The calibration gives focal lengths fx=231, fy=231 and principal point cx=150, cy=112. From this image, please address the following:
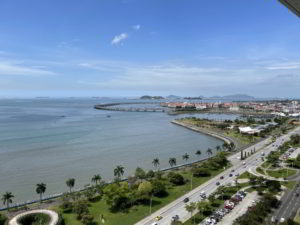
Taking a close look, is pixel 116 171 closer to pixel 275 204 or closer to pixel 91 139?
pixel 275 204

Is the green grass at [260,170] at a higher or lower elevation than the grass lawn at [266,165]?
lower

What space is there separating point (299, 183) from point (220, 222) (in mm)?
11402

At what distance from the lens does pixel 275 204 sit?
56.2 feet

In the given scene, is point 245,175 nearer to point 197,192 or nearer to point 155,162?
point 197,192

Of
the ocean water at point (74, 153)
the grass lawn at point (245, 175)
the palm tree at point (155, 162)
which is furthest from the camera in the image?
the palm tree at point (155, 162)

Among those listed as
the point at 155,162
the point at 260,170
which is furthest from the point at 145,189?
the point at 260,170

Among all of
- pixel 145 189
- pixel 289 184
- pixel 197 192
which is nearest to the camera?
pixel 145 189

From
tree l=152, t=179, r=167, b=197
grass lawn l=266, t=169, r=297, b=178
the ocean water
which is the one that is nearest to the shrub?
tree l=152, t=179, r=167, b=197

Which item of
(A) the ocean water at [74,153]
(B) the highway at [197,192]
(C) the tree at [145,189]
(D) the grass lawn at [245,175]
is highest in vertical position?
(C) the tree at [145,189]

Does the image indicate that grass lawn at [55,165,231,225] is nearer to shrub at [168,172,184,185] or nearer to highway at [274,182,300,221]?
shrub at [168,172,184,185]

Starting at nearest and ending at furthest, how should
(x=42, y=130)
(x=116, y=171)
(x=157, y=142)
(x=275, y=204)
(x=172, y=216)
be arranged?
(x=172, y=216), (x=275, y=204), (x=116, y=171), (x=157, y=142), (x=42, y=130)

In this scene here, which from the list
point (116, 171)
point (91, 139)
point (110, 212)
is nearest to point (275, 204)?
point (110, 212)

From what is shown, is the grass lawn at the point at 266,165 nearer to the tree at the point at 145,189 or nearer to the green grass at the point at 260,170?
A: the green grass at the point at 260,170

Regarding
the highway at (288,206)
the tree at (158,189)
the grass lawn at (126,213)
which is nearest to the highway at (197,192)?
the grass lawn at (126,213)
